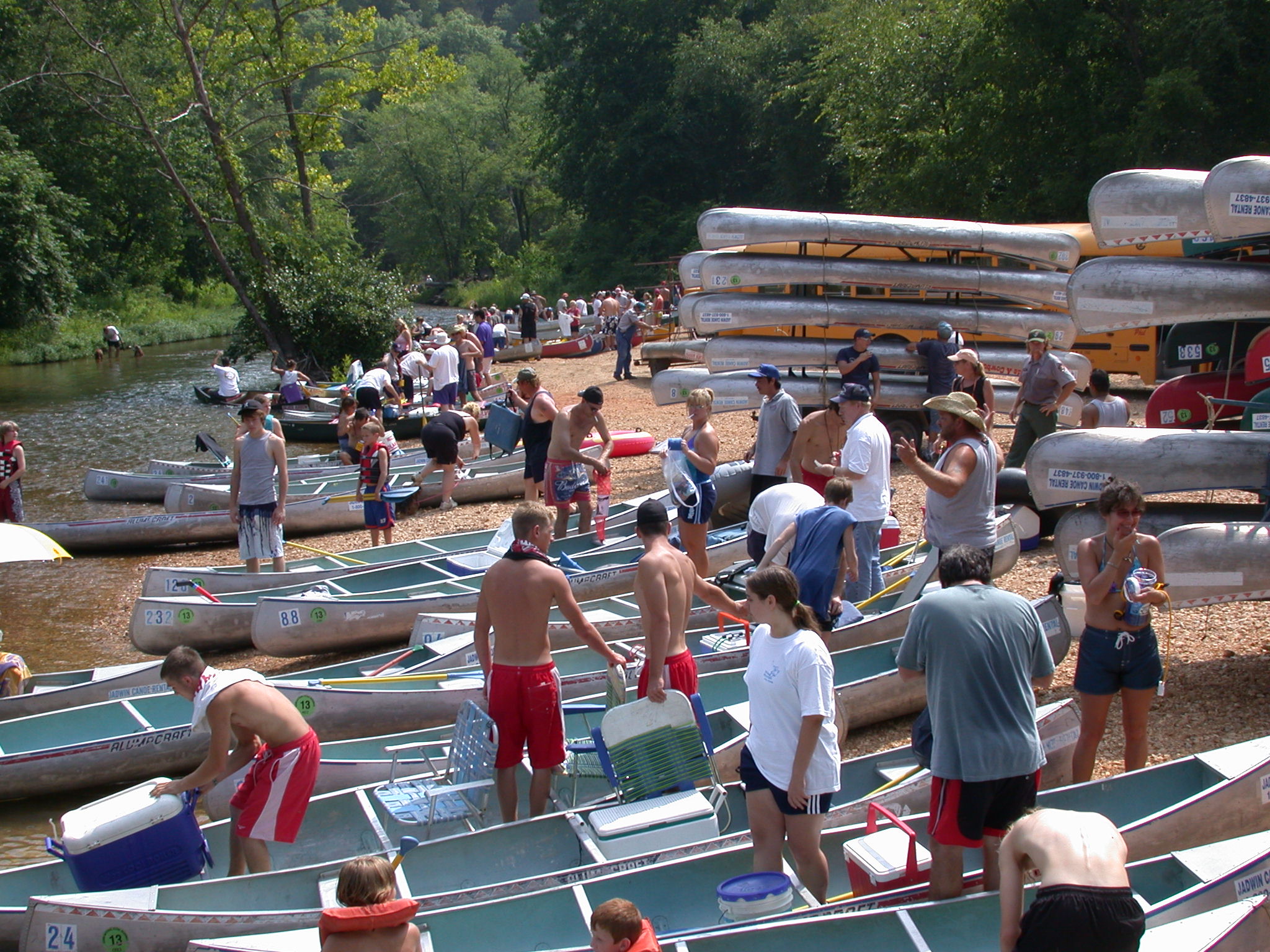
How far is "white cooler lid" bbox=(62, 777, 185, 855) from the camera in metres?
5.20

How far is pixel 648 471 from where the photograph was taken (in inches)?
642

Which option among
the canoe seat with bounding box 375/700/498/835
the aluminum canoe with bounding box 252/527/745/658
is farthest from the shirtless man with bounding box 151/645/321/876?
the aluminum canoe with bounding box 252/527/745/658

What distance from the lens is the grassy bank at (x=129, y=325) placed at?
37.4 metres

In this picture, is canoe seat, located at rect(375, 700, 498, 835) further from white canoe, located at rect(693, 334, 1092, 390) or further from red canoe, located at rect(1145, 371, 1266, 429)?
white canoe, located at rect(693, 334, 1092, 390)

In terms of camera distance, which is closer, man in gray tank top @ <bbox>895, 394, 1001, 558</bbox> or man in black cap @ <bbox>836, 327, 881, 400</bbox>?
man in gray tank top @ <bbox>895, 394, 1001, 558</bbox>

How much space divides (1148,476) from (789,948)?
4124 millimetres

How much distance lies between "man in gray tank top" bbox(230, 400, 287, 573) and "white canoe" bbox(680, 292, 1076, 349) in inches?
238

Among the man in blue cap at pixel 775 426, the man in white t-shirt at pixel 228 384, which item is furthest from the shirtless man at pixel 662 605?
the man in white t-shirt at pixel 228 384

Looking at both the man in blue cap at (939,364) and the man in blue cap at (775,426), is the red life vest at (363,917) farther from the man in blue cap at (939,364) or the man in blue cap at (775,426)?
the man in blue cap at (939,364)

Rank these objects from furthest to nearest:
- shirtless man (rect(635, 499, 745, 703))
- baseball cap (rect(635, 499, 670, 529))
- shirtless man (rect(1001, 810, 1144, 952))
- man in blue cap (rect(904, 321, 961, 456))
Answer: man in blue cap (rect(904, 321, 961, 456))
baseball cap (rect(635, 499, 670, 529))
shirtless man (rect(635, 499, 745, 703))
shirtless man (rect(1001, 810, 1144, 952))

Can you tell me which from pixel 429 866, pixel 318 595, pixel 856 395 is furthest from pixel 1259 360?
pixel 318 595

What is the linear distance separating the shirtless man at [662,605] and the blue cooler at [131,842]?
2340 mm

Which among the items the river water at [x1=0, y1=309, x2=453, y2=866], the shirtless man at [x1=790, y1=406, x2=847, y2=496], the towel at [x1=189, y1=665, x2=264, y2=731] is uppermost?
the shirtless man at [x1=790, y1=406, x2=847, y2=496]

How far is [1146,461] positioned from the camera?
699 cm
